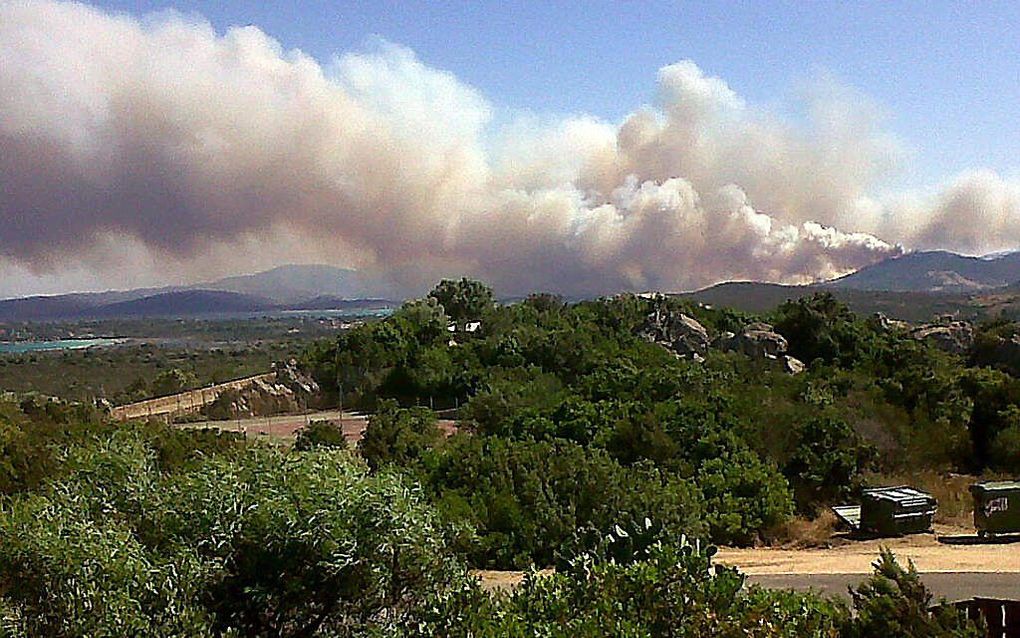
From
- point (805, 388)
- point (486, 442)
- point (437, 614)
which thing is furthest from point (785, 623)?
point (805, 388)

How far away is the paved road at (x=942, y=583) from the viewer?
17344 mm

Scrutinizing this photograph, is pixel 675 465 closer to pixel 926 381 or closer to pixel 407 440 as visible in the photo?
pixel 407 440

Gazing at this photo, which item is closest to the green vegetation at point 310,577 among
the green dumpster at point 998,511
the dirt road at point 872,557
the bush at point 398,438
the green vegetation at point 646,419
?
the green vegetation at point 646,419

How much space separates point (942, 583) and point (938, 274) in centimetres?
16832

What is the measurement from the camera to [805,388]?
34.2 meters

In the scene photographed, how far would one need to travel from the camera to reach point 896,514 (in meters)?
23.0

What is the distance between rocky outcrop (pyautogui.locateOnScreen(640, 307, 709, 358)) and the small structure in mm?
22137

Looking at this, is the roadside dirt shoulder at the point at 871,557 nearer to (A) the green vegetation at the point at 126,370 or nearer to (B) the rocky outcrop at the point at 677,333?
(B) the rocky outcrop at the point at 677,333

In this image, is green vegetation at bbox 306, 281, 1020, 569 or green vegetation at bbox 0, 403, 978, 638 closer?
green vegetation at bbox 0, 403, 978, 638

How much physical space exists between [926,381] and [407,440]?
18555mm

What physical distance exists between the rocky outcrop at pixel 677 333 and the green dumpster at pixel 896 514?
73.2 ft

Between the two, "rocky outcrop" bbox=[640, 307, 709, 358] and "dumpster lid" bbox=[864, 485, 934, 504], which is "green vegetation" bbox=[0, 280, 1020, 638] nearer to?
"rocky outcrop" bbox=[640, 307, 709, 358]

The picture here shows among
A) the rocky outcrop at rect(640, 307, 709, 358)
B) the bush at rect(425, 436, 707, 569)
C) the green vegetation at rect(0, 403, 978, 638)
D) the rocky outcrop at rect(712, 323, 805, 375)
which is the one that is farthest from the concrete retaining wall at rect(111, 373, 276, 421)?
the green vegetation at rect(0, 403, 978, 638)

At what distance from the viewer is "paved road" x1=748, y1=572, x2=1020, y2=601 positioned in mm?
17344
